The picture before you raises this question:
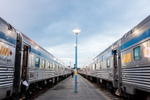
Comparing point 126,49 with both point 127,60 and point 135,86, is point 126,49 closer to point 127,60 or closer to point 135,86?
point 127,60

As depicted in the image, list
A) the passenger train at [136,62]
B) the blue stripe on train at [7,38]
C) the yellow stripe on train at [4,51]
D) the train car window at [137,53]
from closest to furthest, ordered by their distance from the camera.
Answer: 1. the passenger train at [136,62]
2. the yellow stripe on train at [4,51]
3. the blue stripe on train at [7,38]
4. the train car window at [137,53]

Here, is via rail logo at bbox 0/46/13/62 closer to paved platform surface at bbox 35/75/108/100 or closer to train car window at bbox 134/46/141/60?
paved platform surface at bbox 35/75/108/100

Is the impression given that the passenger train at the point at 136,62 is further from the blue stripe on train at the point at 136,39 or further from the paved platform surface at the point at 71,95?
Answer: the paved platform surface at the point at 71,95

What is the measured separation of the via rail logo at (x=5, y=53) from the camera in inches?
205

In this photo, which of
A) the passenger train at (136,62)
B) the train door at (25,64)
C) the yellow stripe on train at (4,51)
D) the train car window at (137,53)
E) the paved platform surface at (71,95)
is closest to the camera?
the passenger train at (136,62)

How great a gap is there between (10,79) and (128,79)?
4947mm

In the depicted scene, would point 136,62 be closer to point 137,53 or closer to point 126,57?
point 137,53

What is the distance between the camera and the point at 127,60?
22.0ft

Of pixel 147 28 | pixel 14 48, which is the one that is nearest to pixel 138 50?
pixel 147 28

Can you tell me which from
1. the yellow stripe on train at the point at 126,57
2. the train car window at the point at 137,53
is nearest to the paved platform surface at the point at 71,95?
Answer: the yellow stripe on train at the point at 126,57

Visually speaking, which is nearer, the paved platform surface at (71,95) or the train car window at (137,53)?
the train car window at (137,53)

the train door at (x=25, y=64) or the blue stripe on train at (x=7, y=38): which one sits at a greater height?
the blue stripe on train at (x=7, y=38)

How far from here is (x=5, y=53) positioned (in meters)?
5.44

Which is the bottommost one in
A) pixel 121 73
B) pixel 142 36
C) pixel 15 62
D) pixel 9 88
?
pixel 9 88
